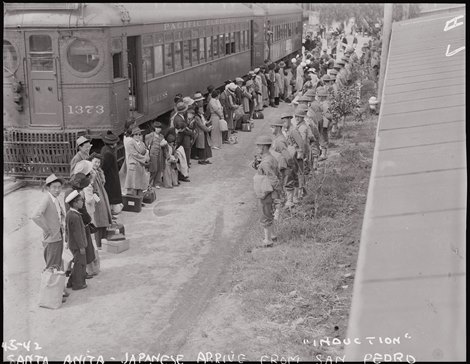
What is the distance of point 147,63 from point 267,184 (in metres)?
5.86

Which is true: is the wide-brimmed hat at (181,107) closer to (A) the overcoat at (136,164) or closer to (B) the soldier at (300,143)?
(A) the overcoat at (136,164)

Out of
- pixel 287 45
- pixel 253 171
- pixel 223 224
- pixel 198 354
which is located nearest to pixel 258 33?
pixel 287 45

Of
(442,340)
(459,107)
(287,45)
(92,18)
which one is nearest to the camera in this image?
(442,340)

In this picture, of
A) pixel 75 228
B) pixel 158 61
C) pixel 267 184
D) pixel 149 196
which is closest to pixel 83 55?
pixel 158 61

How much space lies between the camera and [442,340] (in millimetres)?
2891

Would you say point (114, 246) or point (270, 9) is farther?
point (270, 9)

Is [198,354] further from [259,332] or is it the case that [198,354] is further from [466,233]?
[466,233]

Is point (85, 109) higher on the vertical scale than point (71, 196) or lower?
higher

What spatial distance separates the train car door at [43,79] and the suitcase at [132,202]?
220 centimetres

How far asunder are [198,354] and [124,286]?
203 centimetres

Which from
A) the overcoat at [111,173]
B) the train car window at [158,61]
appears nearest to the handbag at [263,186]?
the overcoat at [111,173]

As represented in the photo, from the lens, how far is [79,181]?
8297 millimetres

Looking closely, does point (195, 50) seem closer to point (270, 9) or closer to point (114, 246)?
point (114, 246)

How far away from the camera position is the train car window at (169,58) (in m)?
15.5
